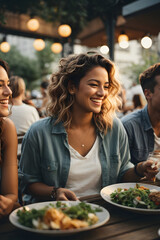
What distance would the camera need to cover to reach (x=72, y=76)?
6.75 ft

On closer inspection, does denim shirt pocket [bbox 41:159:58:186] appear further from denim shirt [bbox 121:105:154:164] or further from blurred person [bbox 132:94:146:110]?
blurred person [bbox 132:94:146:110]

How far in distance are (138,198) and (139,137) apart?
1.18m

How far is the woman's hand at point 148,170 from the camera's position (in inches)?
66.9

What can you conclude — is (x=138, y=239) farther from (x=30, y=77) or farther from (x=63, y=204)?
(x=30, y=77)

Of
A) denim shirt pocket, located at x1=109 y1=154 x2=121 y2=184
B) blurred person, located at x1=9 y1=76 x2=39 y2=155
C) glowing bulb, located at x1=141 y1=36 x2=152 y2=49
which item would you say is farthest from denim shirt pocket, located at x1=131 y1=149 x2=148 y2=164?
glowing bulb, located at x1=141 y1=36 x2=152 y2=49

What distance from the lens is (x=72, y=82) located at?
2080 millimetres

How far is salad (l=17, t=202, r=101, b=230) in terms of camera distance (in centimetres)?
104

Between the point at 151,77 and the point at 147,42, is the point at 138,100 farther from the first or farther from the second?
the point at 151,77

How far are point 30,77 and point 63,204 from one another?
1224 inches

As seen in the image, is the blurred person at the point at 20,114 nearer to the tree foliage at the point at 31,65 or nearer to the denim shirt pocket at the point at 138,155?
the denim shirt pocket at the point at 138,155

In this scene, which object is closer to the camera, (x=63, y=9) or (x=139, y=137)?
(x=139, y=137)

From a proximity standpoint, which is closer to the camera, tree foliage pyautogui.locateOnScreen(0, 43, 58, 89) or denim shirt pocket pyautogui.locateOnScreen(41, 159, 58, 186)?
denim shirt pocket pyautogui.locateOnScreen(41, 159, 58, 186)

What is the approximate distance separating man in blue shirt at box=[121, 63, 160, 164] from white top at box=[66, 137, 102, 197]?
26.3 inches

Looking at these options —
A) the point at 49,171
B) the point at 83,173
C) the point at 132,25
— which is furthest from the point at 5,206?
the point at 132,25
